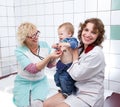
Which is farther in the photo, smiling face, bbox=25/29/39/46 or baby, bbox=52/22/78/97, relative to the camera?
smiling face, bbox=25/29/39/46

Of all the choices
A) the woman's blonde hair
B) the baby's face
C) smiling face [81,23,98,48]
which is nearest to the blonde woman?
the woman's blonde hair

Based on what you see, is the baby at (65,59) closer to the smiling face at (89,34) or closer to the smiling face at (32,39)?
the smiling face at (89,34)

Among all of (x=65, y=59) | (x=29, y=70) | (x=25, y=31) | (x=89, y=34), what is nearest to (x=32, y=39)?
(x=25, y=31)

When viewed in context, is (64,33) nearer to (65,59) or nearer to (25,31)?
(65,59)

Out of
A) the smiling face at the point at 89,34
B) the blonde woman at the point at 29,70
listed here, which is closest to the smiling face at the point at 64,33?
the smiling face at the point at 89,34

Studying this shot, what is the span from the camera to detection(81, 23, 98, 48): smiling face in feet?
3.86

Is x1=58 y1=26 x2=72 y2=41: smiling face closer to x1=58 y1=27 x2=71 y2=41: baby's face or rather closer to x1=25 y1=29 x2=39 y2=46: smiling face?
x1=58 y1=27 x2=71 y2=41: baby's face

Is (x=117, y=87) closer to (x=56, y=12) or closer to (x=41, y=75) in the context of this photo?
(x=41, y=75)

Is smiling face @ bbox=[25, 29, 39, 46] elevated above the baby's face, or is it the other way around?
the baby's face

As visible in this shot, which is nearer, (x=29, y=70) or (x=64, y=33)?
(x=64, y=33)

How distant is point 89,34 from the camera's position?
1.17 m

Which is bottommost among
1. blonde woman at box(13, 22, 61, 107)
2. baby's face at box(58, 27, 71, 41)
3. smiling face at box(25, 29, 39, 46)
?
blonde woman at box(13, 22, 61, 107)

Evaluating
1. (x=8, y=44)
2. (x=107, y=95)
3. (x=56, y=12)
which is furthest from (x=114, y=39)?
(x=8, y=44)

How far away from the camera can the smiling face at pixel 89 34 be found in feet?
3.86
